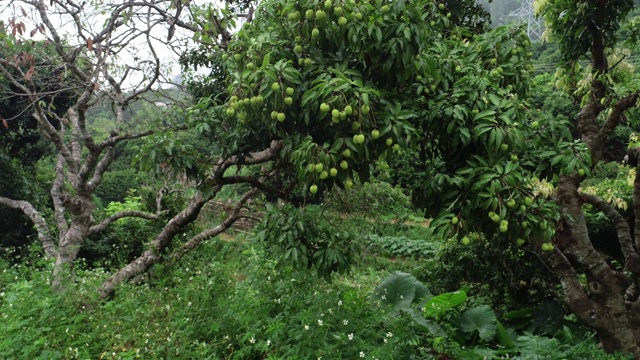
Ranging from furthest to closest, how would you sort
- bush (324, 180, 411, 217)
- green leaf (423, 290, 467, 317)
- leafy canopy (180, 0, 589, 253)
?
bush (324, 180, 411, 217)
green leaf (423, 290, 467, 317)
leafy canopy (180, 0, 589, 253)

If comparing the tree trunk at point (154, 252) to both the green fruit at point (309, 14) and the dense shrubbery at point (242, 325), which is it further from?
the green fruit at point (309, 14)

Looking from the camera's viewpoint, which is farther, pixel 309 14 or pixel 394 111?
pixel 394 111

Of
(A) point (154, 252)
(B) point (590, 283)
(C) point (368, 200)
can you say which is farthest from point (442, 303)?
(A) point (154, 252)

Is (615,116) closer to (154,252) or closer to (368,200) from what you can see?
(368,200)

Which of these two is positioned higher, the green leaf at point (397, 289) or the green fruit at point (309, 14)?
the green fruit at point (309, 14)

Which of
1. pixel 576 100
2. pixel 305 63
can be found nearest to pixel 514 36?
pixel 305 63

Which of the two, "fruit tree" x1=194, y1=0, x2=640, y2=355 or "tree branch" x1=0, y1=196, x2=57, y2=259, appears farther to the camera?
"tree branch" x1=0, y1=196, x2=57, y2=259

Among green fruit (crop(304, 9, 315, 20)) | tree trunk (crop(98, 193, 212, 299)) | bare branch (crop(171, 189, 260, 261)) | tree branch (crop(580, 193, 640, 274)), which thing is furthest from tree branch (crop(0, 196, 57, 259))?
tree branch (crop(580, 193, 640, 274))

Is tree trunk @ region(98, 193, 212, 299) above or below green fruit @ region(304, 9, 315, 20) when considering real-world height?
below

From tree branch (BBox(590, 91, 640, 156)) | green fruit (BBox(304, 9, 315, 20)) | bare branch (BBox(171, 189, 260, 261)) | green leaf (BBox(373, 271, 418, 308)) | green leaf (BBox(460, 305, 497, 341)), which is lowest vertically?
green leaf (BBox(460, 305, 497, 341))

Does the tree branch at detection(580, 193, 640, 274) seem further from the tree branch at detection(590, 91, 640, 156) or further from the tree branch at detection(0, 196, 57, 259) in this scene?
the tree branch at detection(0, 196, 57, 259)

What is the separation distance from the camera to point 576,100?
18.1 ft

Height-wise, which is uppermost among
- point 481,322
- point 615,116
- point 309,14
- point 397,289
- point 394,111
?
point 309,14

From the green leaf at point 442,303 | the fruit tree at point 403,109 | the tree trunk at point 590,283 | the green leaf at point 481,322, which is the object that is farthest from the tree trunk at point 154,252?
the tree trunk at point 590,283
